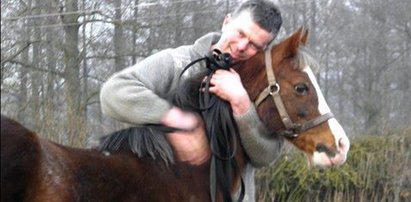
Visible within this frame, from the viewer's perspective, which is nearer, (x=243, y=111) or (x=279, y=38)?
(x=243, y=111)

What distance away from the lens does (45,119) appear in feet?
30.0

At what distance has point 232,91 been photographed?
11.4 ft

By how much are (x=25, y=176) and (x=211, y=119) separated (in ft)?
3.86

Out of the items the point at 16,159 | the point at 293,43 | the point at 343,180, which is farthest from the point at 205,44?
the point at 343,180

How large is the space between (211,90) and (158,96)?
0.92 ft

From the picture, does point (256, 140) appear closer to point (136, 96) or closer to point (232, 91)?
point (232, 91)

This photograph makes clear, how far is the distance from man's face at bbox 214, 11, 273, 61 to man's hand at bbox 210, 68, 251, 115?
0.19 metres

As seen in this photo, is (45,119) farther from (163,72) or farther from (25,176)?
(25,176)

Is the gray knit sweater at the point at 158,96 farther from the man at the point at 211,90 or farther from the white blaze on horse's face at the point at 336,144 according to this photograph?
the white blaze on horse's face at the point at 336,144

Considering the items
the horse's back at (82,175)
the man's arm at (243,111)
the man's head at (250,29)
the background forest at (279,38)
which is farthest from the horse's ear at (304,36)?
the background forest at (279,38)

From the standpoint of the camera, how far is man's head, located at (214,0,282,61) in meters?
3.59

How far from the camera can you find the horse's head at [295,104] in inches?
140

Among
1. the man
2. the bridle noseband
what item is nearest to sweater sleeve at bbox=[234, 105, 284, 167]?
the man

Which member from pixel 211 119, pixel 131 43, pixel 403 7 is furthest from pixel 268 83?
pixel 403 7
